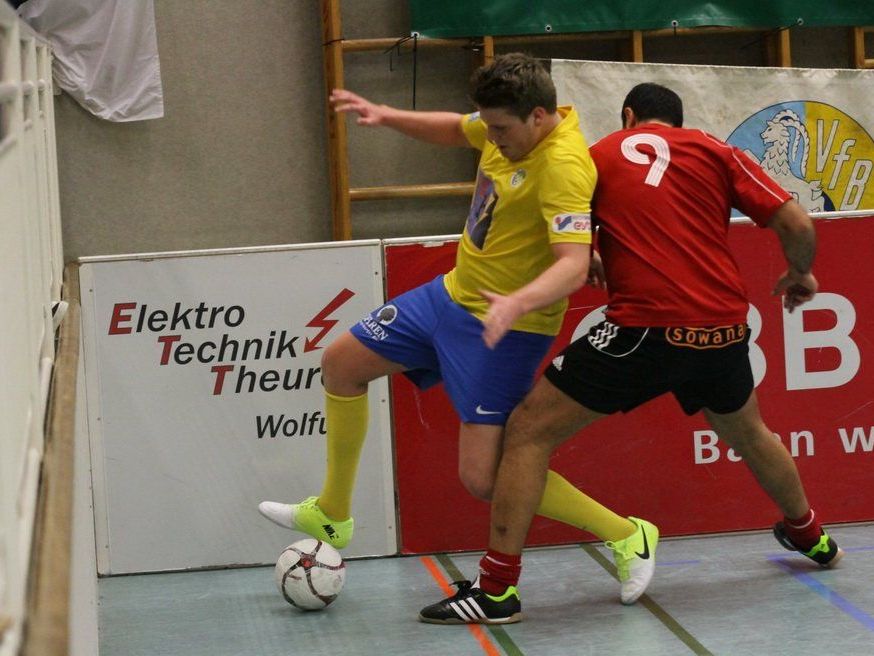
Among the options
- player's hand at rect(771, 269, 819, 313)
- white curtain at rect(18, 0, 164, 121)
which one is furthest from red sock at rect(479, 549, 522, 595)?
white curtain at rect(18, 0, 164, 121)

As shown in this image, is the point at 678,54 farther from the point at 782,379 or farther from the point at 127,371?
the point at 127,371

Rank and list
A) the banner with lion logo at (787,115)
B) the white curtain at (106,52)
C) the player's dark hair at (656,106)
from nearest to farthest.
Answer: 1. the player's dark hair at (656,106)
2. the white curtain at (106,52)
3. the banner with lion logo at (787,115)

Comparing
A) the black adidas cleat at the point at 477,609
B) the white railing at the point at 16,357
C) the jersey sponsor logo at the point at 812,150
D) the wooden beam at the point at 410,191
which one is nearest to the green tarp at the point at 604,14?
the jersey sponsor logo at the point at 812,150

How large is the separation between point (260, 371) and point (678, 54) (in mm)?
4600

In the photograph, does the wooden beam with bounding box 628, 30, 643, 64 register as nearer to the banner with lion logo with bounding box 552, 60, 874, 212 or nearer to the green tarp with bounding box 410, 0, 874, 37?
the green tarp with bounding box 410, 0, 874, 37

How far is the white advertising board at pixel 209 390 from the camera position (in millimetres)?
4367

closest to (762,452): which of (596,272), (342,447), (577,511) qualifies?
(577,511)

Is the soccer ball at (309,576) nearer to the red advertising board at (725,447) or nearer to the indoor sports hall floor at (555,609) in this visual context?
the indoor sports hall floor at (555,609)

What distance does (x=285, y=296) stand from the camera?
14.5ft

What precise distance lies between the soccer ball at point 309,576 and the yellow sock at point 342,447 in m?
0.20

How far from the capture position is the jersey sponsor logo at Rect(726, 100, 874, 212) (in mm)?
7547

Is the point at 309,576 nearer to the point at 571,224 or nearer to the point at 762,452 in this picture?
the point at 571,224

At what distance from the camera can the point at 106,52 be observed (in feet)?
23.6

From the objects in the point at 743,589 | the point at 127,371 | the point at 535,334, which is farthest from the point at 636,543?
the point at 127,371
